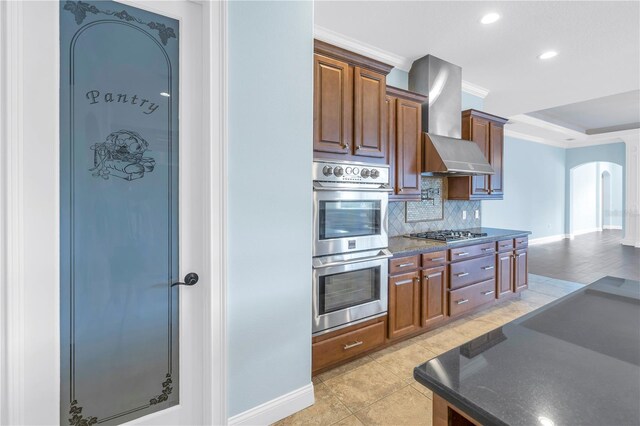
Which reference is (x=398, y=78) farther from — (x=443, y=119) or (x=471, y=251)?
(x=471, y=251)

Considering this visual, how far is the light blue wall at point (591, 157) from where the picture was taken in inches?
334

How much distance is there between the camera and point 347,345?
243 cm

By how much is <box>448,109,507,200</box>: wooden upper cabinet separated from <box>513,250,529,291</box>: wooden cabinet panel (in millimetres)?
840

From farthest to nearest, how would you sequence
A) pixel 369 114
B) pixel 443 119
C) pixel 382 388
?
1. pixel 443 119
2. pixel 369 114
3. pixel 382 388

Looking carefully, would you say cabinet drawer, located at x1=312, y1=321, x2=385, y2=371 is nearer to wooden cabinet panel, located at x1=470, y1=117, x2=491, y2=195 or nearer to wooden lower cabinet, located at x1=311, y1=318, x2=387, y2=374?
wooden lower cabinet, located at x1=311, y1=318, x2=387, y2=374

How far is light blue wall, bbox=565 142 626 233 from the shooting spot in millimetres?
8484

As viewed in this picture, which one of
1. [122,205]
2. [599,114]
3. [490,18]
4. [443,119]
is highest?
[599,114]

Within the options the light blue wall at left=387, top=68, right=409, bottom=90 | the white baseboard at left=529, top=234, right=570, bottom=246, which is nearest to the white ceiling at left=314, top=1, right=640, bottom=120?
the light blue wall at left=387, top=68, right=409, bottom=90

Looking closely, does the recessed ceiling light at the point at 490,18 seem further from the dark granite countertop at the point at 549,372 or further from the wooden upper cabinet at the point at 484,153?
the dark granite countertop at the point at 549,372

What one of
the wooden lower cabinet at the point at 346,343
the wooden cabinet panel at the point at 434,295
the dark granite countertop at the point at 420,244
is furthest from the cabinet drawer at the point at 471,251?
the wooden lower cabinet at the point at 346,343

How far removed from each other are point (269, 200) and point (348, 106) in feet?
3.97

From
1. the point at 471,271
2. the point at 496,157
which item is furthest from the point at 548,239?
the point at 471,271

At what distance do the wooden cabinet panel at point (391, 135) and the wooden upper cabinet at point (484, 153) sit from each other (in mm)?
1400
